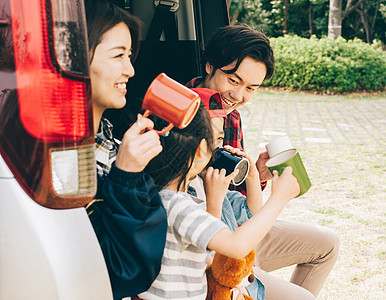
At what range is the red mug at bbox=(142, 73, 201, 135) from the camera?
3.68ft

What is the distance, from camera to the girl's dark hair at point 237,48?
1.94 meters

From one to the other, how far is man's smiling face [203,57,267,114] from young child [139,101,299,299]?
0.61 meters

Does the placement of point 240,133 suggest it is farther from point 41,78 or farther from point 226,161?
point 41,78

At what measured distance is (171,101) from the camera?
3.70 feet

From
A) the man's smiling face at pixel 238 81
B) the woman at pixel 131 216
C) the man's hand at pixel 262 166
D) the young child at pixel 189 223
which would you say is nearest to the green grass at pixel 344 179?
the man's hand at pixel 262 166

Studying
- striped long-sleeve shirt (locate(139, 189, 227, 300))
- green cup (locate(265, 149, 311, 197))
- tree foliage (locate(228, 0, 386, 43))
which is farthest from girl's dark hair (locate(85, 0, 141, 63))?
tree foliage (locate(228, 0, 386, 43))

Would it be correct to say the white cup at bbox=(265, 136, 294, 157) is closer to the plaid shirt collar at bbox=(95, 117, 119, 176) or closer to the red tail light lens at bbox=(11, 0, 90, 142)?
the plaid shirt collar at bbox=(95, 117, 119, 176)

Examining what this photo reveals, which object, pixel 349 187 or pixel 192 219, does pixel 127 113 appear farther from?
pixel 349 187

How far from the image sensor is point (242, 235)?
4.03 ft

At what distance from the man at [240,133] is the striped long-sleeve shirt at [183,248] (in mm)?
589

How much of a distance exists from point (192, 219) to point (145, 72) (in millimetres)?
1264

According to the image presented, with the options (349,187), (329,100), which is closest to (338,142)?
(349,187)

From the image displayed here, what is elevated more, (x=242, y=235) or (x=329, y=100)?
(x=242, y=235)

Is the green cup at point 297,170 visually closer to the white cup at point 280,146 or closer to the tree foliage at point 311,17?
the white cup at point 280,146
